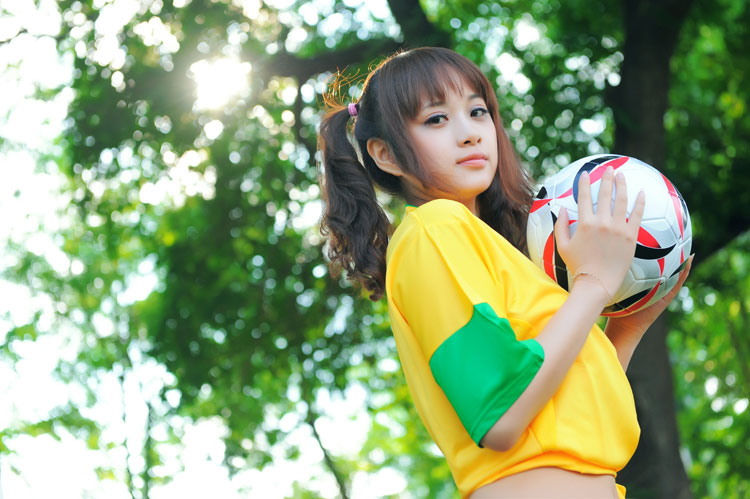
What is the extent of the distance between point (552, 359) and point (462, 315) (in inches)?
8.6

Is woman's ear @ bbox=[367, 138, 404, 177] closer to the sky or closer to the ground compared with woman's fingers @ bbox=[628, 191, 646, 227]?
closer to the ground

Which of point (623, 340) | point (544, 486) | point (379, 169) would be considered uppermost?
point (379, 169)

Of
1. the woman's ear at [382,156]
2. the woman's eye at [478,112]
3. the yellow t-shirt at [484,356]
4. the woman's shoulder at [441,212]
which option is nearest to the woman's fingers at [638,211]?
the yellow t-shirt at [484,356]

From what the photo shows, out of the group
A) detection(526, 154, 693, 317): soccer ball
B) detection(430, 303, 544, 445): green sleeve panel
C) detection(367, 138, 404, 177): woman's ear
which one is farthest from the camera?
detection(367, 138, 404, 177): woman's ear

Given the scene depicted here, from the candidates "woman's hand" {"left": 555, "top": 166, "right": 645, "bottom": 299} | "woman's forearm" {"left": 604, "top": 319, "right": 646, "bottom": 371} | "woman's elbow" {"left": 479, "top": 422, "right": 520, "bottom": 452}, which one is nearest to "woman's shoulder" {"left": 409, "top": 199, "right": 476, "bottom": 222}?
"woman's hand" {"left": 555, "top": 166, "right": 645, "bottom": 299}

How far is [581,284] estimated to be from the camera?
Result: 198 cm

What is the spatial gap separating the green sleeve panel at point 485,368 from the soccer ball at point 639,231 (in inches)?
16.4

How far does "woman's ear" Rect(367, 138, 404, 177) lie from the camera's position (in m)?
2.54

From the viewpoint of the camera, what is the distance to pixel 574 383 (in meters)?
1.97

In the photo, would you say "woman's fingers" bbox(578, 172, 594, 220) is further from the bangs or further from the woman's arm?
the bangs

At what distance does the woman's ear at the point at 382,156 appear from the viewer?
100 inches

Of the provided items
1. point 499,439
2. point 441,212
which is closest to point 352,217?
point 441,212

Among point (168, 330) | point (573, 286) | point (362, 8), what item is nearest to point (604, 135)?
point (362, 8)

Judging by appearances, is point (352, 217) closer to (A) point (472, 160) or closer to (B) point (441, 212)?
(A) point (472, 160)
